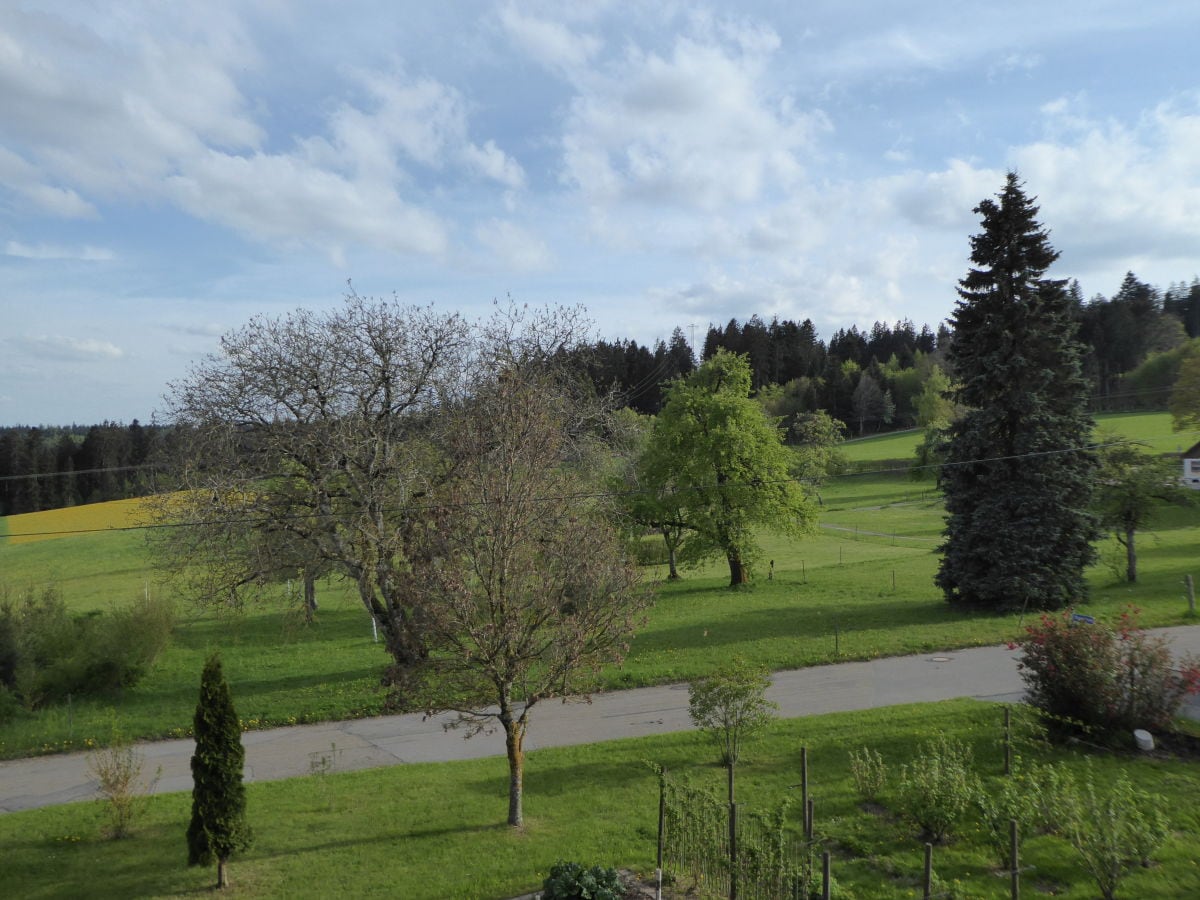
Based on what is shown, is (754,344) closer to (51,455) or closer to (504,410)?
(51,455)

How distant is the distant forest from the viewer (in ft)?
241

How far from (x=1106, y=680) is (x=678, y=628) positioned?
14.3 m

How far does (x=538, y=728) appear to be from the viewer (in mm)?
16500

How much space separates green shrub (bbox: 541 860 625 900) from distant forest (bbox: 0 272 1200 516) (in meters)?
42.1

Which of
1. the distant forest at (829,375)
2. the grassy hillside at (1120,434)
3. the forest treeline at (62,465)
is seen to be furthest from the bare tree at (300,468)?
the forest treeline at (62,465)

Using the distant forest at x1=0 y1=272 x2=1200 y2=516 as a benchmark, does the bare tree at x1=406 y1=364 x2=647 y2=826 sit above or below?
below

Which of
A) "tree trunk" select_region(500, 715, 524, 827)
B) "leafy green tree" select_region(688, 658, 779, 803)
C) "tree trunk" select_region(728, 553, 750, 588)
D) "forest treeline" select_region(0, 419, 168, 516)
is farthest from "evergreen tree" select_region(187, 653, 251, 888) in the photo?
"forest treeline" select_region(0, 419, 168, 516)

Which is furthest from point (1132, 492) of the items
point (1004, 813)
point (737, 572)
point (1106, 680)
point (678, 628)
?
point (1004, 813)

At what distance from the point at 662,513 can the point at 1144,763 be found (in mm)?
22790

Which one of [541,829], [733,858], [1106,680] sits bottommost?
[541,829]

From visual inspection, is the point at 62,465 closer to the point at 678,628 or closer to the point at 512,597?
the point at 678,628

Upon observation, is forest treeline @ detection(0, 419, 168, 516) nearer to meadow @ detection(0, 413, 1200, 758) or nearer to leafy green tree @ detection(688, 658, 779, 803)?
meadow @ detection(0, 413, 1200, 758)

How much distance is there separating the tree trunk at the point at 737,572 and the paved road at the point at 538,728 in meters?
14.5

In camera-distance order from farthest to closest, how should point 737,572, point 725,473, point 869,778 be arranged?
1. point 737,572
2. point 725,473
3. point 869,778
